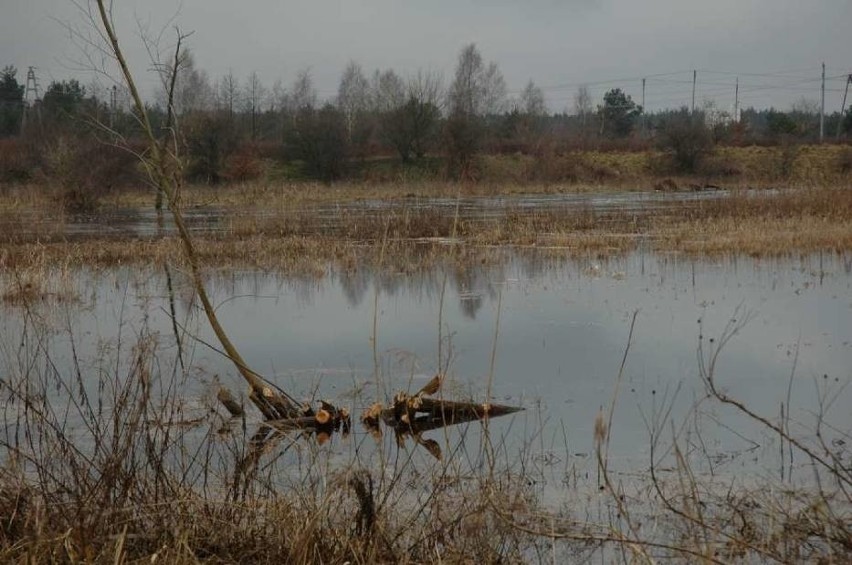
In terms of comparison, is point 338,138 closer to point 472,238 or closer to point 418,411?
point 472,238

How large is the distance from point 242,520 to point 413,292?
8.49 metres

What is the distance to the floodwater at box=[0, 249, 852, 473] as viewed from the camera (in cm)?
685

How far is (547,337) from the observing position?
9797 mm

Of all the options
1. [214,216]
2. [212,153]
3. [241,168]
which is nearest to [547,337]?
[214,216]

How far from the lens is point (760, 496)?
5.22 meters

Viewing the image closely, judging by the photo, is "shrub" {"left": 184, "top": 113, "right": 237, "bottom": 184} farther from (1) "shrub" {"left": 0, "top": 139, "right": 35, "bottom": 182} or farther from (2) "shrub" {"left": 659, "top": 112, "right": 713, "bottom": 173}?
(2) "shrub" {"left": 659, "top": 112, "right": 713, "bottom": 173}

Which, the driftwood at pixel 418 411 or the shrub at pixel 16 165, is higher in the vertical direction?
the shrub at pixel 16 165

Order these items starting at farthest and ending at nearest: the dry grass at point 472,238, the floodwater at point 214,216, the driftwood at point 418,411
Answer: the floodwater at point 214,216
the dry grass at point 472,238
the driftwood at point 418,411

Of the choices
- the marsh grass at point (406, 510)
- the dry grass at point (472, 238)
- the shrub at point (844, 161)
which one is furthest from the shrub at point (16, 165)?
the marsh grass at point (406, 510)

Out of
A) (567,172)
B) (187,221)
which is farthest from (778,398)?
(567,172)

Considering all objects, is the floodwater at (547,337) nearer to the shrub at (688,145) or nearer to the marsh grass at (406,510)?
the marsh grass at (406,510)

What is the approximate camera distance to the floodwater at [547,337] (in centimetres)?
685

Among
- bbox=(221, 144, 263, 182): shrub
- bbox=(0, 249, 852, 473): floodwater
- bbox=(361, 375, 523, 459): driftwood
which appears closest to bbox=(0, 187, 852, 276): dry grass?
bbox=(0, 249, 852, 473): floodwater

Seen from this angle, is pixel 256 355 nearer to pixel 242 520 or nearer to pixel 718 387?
pixel 718 387
